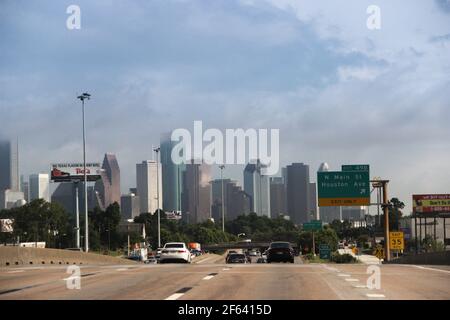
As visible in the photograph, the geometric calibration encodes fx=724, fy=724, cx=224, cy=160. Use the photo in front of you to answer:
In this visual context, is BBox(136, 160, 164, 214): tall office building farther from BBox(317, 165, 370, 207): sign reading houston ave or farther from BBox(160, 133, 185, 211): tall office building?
BBox(317, 165, 370, 207): sign reading houston ave

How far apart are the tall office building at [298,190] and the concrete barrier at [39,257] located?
55554 mm

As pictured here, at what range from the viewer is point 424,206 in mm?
118812

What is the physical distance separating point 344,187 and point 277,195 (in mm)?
106875

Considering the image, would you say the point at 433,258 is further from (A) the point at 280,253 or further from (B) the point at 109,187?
(B) the point at 109,187

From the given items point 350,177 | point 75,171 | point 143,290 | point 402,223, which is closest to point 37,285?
point 143,290

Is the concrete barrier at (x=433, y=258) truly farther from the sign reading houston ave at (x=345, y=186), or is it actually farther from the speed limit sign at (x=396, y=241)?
the sign reading houston ave at (x=345, y=186)

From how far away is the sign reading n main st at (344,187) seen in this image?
2264 inches

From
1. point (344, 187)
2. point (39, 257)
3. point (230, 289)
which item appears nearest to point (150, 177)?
point (344, 187)

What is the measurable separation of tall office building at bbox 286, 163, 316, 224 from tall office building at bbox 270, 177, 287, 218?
152 centimetres

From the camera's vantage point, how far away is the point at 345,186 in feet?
190

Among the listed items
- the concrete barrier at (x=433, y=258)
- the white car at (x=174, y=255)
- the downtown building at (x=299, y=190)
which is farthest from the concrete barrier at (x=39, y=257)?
the downtown building at (x=299, y=190)

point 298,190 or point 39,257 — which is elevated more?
point 298,190
